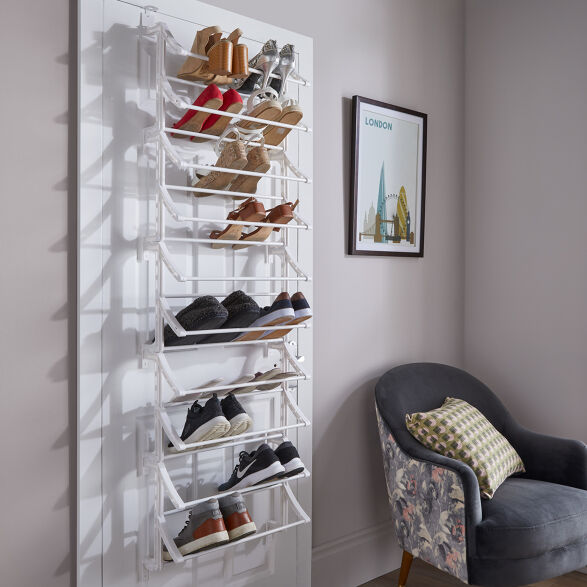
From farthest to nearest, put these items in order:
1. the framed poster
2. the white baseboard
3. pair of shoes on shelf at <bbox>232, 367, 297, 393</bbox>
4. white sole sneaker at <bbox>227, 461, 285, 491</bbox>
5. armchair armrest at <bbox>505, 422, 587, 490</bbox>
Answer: the framed poster < the white baseboard < armchair armrest at <bbox>505, 422, 587, 490</bbox> < pair of shoes on shelf at <bbox>232, 367, 297, 393</bbox> < white sole sneaker at <bbox>227, 461, 285, 491</bbox>

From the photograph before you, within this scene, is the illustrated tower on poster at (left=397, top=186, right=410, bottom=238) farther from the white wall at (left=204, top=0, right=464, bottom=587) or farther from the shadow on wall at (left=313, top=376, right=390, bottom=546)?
the shadow on wall at (left=313, top=376, right=390, bottom=546)

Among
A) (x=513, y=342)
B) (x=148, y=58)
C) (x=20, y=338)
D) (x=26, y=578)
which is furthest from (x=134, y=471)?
(x=513, y=342)

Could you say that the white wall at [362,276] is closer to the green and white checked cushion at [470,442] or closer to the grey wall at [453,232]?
the grey wall at [453,232]

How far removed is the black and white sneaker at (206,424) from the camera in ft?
6.01

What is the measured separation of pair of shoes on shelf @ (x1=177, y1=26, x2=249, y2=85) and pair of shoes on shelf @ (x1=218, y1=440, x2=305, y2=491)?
1191mm

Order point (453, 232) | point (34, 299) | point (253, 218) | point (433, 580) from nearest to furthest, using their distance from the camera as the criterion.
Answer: point (34, 299) → point (253, 218) → point (433, 580) → point (453, 232)

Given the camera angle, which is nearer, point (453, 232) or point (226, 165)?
point (226, 165)

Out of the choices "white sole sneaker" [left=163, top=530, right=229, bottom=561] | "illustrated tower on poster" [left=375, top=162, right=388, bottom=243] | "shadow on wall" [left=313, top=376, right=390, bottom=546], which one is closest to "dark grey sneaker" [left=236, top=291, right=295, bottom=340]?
"white sole sneaker" [left=163, top=530, right=229, bottom=561]

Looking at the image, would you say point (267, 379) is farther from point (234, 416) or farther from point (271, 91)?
point (271, 91)

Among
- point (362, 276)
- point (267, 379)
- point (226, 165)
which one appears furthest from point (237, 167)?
point (362, 276)

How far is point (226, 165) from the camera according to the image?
1.95m

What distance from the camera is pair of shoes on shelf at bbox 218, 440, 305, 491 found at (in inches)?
77.3

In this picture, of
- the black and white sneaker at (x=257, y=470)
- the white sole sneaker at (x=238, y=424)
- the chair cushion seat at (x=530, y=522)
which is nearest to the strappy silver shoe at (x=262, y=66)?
the white sole sneaker at (x=238, y=424)

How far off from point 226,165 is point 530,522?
152 cm
